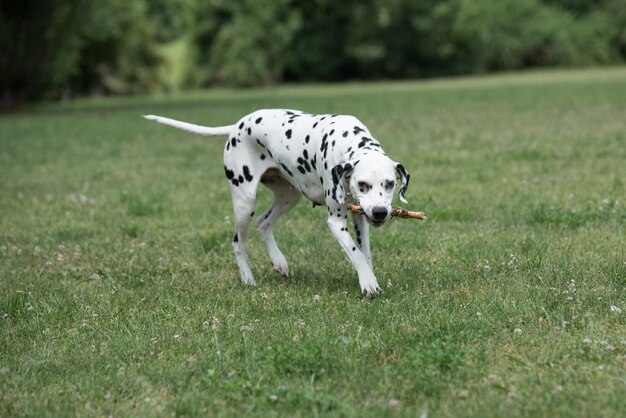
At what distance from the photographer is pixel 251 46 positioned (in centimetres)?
4841

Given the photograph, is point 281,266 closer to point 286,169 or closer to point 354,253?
point 286,169

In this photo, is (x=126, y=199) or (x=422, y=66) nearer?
(x=126, y=199)

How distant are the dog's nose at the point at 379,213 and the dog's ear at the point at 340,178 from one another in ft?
1.23

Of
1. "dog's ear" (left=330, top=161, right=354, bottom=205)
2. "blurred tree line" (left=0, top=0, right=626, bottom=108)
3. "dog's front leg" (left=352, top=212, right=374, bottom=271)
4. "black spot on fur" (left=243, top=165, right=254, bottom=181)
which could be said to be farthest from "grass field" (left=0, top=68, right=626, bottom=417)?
"blurred tree line" (left=0, top=0, right=626, bottom=108)

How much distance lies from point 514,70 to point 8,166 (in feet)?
132

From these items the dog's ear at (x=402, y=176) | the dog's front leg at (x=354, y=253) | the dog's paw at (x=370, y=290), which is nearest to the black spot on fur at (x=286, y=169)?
the dog's front leg at (x=354, y=253)

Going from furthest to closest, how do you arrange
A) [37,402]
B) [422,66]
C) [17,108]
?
[422,66] → [17,108] → [37,402]

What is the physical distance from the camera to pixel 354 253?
627cm

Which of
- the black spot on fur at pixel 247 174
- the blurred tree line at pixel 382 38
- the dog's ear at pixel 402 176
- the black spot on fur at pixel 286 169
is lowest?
the blurred tree line at pixel 382 38

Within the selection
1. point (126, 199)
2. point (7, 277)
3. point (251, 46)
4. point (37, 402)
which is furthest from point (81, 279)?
point (251, 46)

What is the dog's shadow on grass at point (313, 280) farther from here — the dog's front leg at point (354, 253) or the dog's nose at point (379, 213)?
the dog's nose at point (379, 213)

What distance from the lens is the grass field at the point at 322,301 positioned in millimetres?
4422

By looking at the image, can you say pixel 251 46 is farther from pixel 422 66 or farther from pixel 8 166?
pixel 8 166

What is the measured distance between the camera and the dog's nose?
18.8 feet
